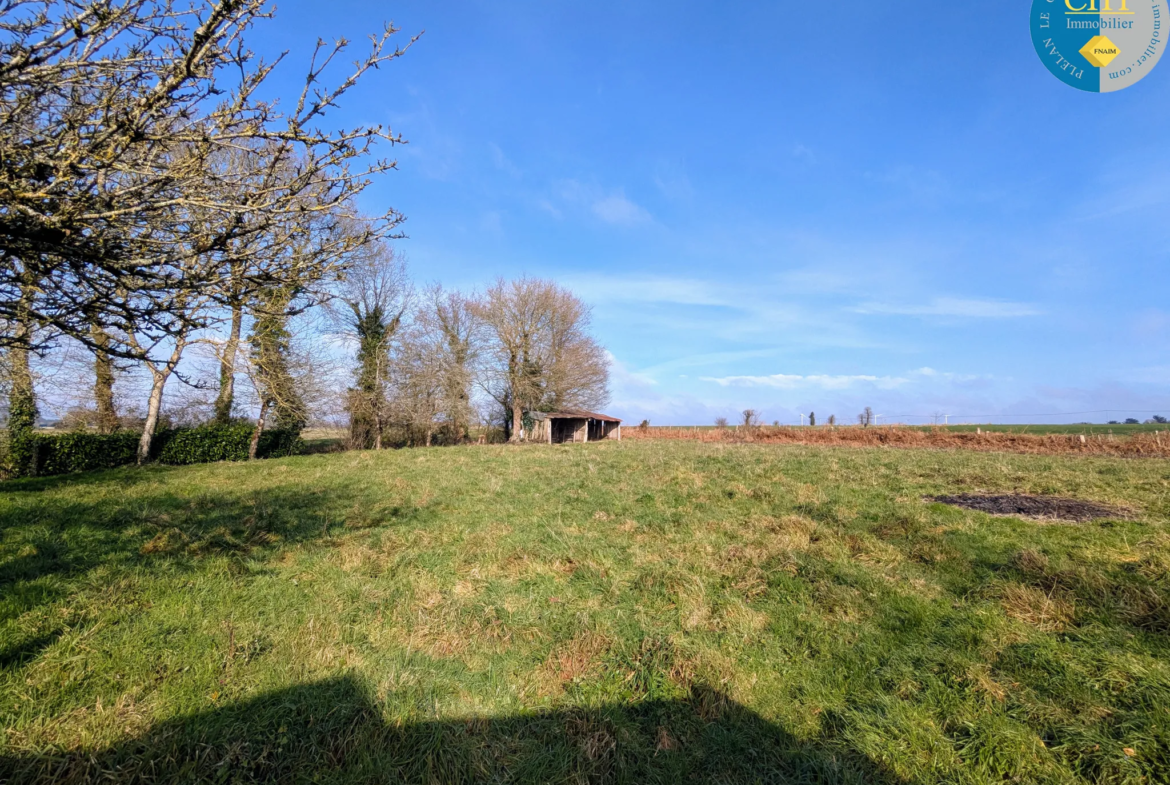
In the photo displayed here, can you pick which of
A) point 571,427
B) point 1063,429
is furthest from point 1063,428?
point 571,427

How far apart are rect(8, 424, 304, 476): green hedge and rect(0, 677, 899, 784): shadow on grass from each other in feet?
55.9

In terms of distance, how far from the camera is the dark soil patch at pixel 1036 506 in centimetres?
782

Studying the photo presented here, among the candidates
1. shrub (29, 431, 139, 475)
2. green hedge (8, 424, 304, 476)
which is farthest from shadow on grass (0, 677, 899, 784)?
shrub (29, 431, 139, 475)

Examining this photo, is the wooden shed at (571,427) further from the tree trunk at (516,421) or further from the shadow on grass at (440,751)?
the shadow on grass at (440,751)

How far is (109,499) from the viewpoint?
9625 millimetres

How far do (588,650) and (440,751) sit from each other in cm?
151

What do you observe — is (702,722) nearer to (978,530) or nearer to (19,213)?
(19,213)

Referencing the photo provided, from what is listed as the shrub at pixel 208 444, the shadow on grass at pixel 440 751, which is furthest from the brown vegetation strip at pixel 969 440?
the shrub at pixel 208 444

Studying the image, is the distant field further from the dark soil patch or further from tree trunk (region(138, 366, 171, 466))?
tree trunk (region(138, 366, 171, 466))

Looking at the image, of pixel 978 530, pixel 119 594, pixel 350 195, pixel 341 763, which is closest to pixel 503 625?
pixel 341 763

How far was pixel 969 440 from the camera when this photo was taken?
2766 cm

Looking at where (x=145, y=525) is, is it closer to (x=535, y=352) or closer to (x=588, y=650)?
(x=588, y=650)

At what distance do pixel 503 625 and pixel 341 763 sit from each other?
1.87 m

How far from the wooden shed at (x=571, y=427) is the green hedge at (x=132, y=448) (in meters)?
18.9
